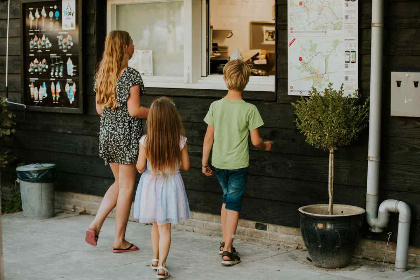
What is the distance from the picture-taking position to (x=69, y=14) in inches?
345

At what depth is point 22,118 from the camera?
373 inches

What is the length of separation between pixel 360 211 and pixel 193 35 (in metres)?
2.64

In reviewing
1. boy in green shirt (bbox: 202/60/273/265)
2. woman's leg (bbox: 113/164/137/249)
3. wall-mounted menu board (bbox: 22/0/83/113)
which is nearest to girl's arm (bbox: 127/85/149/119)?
woman's leg (bbox: 113/164/137/249)

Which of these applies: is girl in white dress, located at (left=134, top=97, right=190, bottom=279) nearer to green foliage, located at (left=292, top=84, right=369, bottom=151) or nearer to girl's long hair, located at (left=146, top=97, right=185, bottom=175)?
girl's long hair, located at (left=146, top=97, right=185, bottom=175)

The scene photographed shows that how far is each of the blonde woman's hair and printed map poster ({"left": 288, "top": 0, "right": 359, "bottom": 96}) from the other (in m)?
1.47

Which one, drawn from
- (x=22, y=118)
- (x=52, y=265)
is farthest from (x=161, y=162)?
(x=22, y=118)

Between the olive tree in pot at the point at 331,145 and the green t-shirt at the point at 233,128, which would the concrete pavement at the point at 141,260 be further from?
the green t-shirt at the point at 233,128

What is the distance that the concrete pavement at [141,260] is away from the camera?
6211 millimetres

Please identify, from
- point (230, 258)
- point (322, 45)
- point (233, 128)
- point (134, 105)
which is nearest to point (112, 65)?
point (134, 105)

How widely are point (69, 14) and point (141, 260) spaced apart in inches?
132

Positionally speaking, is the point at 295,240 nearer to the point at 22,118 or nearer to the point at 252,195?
the point at 252,195

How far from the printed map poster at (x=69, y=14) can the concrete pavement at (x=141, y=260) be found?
7.67 feet

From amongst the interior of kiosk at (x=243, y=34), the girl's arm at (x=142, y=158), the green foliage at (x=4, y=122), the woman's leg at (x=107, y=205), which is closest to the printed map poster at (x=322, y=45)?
the interior of kiosk at (x=243, y=34)

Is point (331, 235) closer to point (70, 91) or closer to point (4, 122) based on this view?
point (70, 91)
